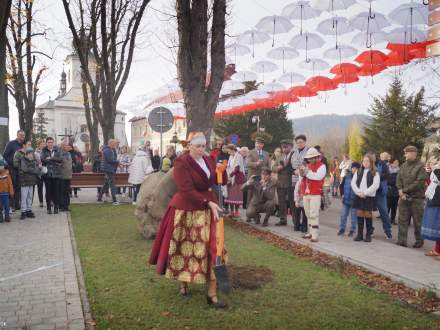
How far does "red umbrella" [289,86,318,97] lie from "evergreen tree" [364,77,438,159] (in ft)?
29.7

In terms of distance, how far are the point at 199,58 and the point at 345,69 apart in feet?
18.5

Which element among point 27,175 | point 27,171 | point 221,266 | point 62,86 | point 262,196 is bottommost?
point 221,266

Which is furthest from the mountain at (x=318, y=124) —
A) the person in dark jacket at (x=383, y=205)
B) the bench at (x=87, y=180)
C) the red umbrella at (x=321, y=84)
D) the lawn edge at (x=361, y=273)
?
the lawn edge at (x=361, y=273)

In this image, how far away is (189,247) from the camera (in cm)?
502

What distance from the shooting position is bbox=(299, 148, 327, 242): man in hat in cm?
867

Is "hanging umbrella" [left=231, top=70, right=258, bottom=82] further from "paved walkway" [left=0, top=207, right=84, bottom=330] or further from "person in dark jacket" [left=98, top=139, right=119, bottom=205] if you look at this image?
"paved walkway" [left=0, top=207, right=84, bottom=330]

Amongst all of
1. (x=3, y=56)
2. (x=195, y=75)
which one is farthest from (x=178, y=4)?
(x=3, y=56)

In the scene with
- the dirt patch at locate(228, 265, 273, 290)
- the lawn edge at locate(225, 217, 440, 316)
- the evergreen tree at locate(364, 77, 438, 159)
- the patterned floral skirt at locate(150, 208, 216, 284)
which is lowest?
the lawn edge at locate(225, 217, 440, 316)

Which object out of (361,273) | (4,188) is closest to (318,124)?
(4,188)

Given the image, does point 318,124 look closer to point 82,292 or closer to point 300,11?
point 300,11

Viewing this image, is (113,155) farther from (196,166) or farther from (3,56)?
(196,166)

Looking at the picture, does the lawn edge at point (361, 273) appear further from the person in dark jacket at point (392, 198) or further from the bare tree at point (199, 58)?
the person in dark jacket at point (392, 198)

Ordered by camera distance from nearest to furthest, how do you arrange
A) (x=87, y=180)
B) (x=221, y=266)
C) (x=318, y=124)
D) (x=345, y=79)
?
(x=221, y=266), (x=345, y=79), (x=87, y=180), (x=318, y=124)

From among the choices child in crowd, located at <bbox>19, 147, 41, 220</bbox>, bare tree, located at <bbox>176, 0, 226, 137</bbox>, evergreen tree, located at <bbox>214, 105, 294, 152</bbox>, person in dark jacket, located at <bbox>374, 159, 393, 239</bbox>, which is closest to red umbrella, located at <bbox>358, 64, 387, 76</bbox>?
person in dark jacket, located at <bbox>374, 159, 393, 239</bbox>
